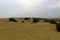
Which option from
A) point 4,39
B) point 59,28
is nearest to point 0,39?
point 4,39

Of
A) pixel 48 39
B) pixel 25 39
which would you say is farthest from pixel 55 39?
pixel 25 39

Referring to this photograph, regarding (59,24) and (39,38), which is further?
(59,24)

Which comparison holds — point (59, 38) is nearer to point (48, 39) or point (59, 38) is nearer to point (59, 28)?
point (48, 39)

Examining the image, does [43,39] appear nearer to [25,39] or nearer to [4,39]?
[25,39]

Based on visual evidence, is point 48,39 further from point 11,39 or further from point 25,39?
point 11,39

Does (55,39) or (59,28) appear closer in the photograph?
(55,39)

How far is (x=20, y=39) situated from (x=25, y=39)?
313mm

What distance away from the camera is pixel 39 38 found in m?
9.87

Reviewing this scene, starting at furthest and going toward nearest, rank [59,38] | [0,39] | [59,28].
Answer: [59,28], [59,38], [0,39]

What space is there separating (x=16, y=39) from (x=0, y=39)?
98 cm

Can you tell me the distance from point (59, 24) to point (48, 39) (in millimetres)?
3927

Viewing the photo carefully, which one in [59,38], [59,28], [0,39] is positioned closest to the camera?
[0,39]

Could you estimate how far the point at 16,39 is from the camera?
9.46 metres

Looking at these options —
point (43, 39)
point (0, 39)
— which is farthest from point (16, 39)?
point (43, 39)
